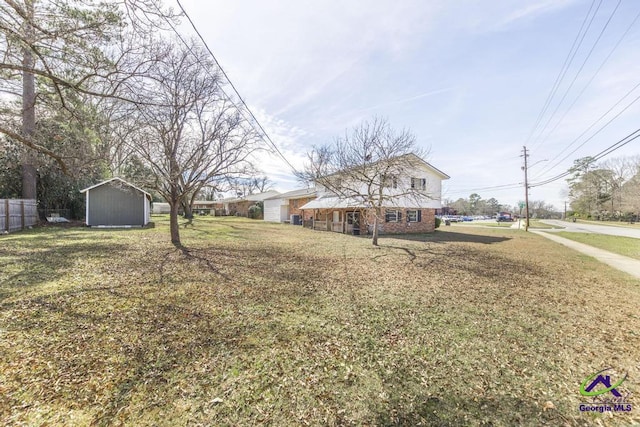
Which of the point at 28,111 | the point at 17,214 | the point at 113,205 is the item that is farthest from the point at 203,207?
the point at 28,111

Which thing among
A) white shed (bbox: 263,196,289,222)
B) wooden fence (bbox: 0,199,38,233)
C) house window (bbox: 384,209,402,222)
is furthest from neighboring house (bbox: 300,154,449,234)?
wooden fence (bbox: 0,199,38,233)

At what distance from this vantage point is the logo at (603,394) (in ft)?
9.39

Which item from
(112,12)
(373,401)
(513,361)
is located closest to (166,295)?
(373,401)

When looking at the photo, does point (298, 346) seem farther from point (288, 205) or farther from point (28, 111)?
point (288, 205)

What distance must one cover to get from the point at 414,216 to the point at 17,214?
25.6m

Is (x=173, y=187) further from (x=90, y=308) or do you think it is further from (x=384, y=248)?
(x=384, y=248)

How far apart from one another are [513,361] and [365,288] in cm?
341

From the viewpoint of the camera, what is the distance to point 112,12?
203 inches

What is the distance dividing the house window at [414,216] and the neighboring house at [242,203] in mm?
24274

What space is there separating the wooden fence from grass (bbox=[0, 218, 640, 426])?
916 centimetres

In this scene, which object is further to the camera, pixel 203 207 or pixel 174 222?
pixel 203 207

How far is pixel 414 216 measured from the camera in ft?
71.9

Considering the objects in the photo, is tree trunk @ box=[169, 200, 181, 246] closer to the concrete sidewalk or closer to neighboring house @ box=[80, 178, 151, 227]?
neighboring house @ box=[80, 178, 151, 227]

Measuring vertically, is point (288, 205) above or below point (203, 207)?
above
